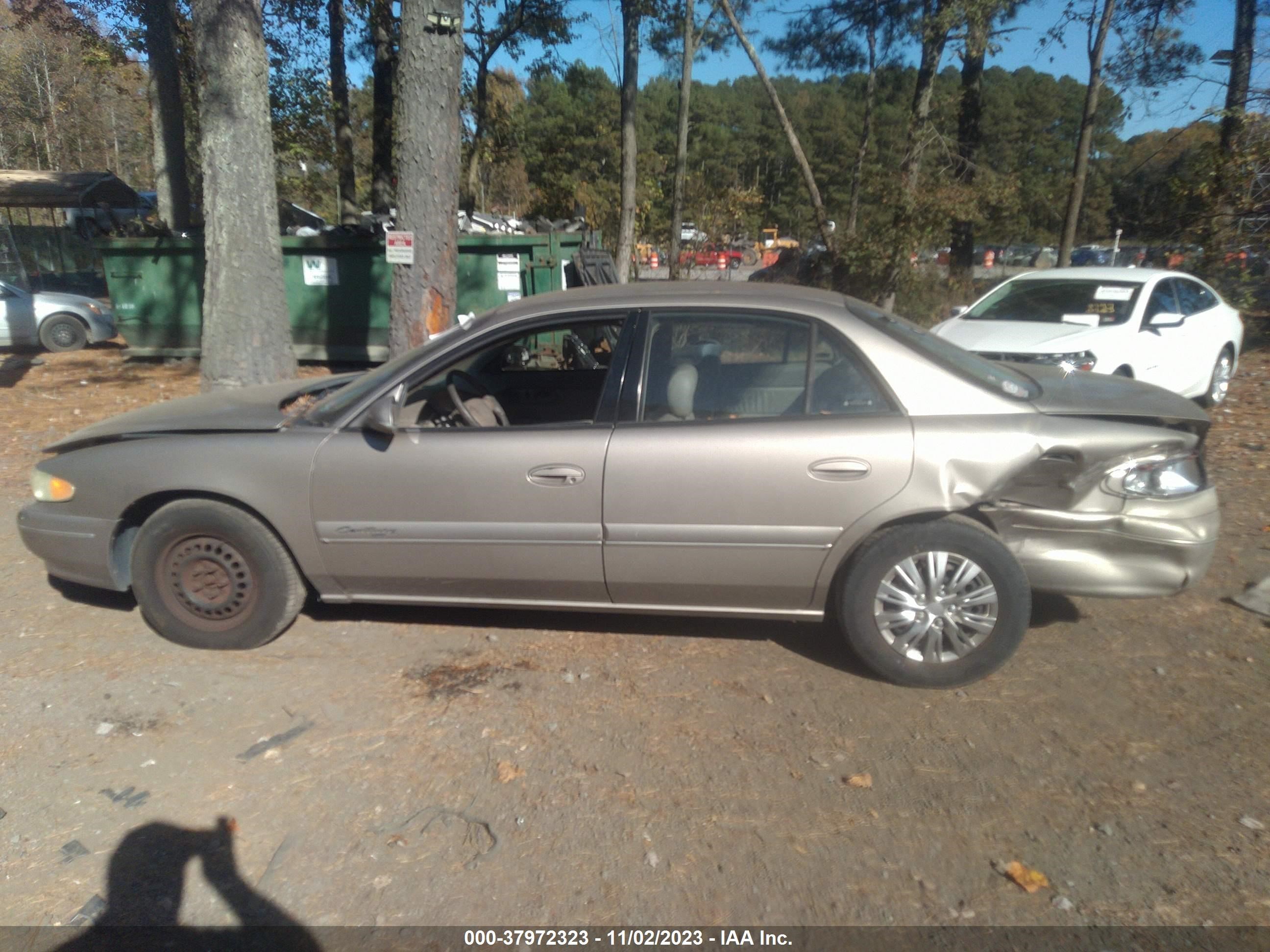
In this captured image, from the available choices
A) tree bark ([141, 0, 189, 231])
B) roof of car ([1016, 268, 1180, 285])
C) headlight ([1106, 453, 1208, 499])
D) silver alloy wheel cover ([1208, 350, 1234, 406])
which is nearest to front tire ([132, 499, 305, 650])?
Result: headlight ([1106, 453, 1208, 499])

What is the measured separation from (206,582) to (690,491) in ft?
7.43

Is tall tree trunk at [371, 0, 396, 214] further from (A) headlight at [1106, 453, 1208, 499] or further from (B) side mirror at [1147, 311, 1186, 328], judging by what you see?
(A) headlight at [1106, 453, 1208, 499]

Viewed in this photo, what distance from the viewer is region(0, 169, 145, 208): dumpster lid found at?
24156 mm

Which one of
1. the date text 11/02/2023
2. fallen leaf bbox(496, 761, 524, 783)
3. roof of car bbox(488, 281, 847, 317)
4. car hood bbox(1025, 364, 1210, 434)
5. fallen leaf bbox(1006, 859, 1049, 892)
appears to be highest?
roof of car bbox(488, 281, 847, 317)

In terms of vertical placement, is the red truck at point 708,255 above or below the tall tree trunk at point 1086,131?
below

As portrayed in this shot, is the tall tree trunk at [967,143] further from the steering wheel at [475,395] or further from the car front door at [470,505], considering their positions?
the car front door at [470,505]

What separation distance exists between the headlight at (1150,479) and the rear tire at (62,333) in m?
15.1

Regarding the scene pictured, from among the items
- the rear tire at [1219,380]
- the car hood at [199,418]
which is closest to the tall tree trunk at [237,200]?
the car hood at [199,418]

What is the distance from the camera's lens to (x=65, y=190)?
24.3 m

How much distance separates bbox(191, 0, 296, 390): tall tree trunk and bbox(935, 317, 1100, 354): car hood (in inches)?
234

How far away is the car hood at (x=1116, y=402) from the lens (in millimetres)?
4008

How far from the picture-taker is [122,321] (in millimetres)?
13023

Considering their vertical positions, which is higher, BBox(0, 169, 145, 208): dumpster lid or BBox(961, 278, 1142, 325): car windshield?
BBox(0, 169, 145, 208): dumpster lid

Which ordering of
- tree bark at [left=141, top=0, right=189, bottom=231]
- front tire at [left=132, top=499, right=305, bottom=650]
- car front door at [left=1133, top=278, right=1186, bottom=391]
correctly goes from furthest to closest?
tree bark at [left=141, top=0, right=189, bottom=231]
car front door at [left=1133, top=278, right=1186, bottom=391]
front tire at [left=132, top=499, right=305, bottom=650]
